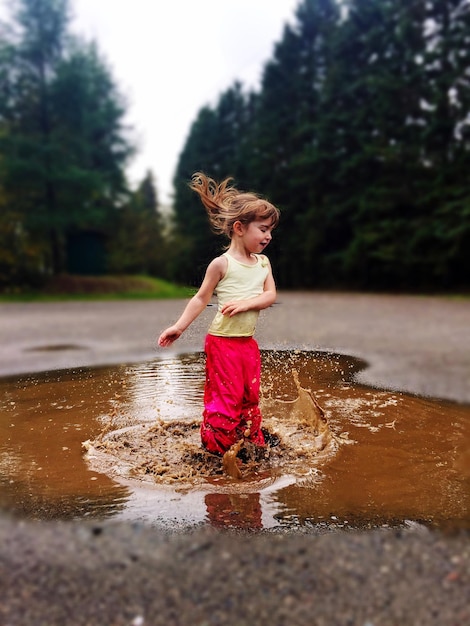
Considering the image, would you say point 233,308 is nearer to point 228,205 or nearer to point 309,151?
point 228,205

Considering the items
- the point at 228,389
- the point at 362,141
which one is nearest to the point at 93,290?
the point at 362,141

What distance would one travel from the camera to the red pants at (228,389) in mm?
2918

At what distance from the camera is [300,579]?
1663 mm

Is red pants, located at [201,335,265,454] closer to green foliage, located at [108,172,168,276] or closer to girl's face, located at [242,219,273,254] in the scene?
girl's face, located at [242,219,273,254]

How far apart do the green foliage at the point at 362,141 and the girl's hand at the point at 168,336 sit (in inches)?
614

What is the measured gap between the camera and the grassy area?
18.8 m

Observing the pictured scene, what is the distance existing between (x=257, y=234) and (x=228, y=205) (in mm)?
219

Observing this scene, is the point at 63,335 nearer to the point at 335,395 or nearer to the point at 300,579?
the point at 335,395

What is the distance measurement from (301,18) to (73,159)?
12.0 meters

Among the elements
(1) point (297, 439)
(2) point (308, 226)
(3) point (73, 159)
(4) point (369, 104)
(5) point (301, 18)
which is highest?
(5) point (301, 18)

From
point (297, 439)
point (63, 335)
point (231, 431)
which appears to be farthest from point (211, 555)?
point (63, 335)

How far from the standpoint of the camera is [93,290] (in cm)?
2052

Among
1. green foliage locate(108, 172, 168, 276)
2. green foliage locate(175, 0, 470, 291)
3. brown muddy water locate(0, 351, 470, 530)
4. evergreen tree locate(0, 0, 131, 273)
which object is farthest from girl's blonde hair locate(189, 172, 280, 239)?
green foliage locate(108, 172, 168, 276)

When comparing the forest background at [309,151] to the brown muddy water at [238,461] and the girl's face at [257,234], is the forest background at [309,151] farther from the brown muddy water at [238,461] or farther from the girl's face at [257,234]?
the girl's face at [257,234]
